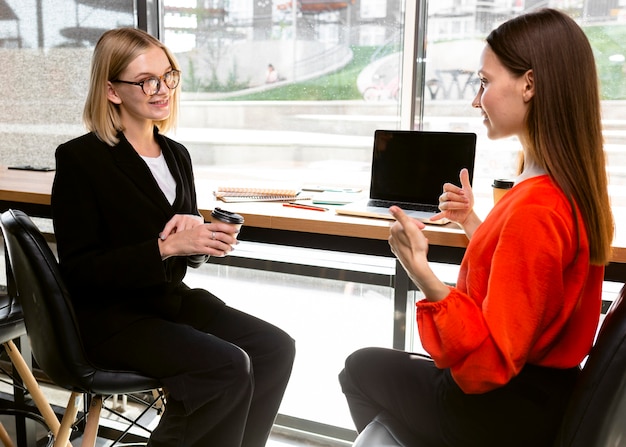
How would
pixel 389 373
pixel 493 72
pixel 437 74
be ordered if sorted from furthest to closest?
1. pixel 437 74
2. pixel 389 373
3. pixel 493 72

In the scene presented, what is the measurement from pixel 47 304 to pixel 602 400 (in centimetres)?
102

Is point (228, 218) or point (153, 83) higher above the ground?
point (153, 83)

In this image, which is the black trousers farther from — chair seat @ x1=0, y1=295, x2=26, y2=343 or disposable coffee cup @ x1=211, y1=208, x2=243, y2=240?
chair seat @ x1=0, y1=295, x2=26, y2=343

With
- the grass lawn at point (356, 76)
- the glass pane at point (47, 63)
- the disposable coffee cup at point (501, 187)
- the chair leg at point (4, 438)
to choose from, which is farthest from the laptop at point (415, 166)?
the glass pane at point (47, 63)

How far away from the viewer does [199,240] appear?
4.55 feet

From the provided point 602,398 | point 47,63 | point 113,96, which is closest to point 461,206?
point 602,398

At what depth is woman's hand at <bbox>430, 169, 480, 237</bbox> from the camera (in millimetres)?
1429

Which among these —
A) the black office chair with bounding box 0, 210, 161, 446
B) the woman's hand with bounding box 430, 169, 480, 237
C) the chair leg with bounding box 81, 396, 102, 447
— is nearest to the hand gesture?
the woman's hand with bounding box 430, 169, 480, 237

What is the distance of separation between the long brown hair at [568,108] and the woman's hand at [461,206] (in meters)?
0.40

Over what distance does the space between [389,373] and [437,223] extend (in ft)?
1.63

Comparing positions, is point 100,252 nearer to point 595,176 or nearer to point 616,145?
point 595,176

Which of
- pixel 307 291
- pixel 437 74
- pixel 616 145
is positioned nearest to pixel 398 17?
pixel 437 74

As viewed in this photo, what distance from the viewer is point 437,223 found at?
1.58 meters

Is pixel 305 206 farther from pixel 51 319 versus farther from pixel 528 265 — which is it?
pixel 528 265
